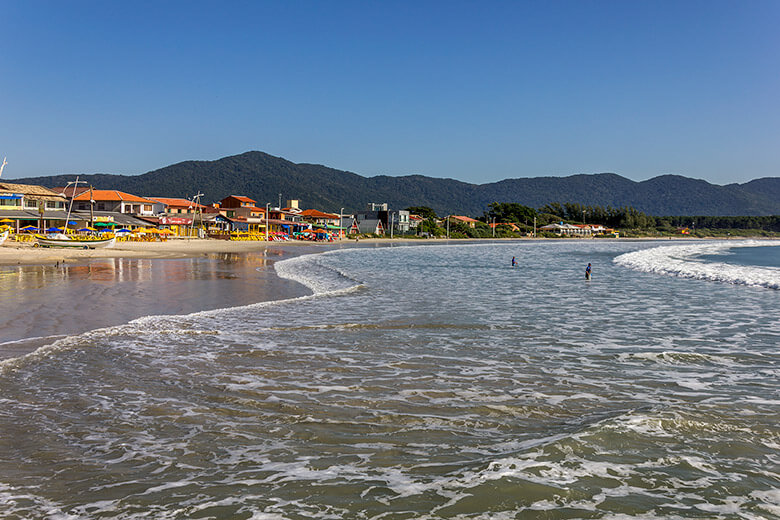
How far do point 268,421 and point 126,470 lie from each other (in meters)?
1.77

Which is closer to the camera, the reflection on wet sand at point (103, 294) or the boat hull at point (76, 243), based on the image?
the reflection on wet sand at point (103, 294)

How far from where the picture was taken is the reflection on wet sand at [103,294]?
1315cm

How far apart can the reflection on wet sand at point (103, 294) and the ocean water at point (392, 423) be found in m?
1.74

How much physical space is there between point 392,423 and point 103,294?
16000mm

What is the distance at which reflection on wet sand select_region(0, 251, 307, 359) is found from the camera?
13.1 m

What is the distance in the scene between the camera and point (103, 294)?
19250 mm

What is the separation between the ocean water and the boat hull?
38623 mm

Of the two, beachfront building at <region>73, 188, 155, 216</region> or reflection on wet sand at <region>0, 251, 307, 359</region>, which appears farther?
beachfront building at <region>73, 188, 155, 216</region>

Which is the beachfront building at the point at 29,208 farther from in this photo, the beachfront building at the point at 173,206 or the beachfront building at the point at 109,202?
the beachfront building at the point at 173,206

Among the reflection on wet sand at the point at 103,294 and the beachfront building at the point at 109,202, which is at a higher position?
the beachfront building at the point at 109,202

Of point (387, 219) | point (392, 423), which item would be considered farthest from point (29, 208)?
point (387, 219)

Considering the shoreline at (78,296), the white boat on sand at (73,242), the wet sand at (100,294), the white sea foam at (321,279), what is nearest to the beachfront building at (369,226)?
the white boat on sand at (73,242)

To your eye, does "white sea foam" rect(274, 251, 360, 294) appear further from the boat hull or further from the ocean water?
the boat hull

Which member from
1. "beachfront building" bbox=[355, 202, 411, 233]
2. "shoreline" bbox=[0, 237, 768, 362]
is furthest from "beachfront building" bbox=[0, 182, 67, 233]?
"beachfront building" bbox=[355, 202, 411, 233]
